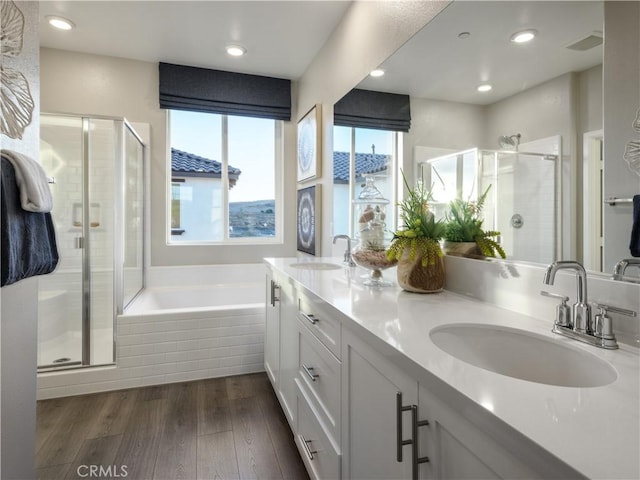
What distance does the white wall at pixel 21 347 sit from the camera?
1.11 metres

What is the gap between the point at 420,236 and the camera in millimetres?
1381

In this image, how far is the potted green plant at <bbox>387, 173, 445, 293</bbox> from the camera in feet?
4.44

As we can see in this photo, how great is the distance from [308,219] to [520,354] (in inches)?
92.2

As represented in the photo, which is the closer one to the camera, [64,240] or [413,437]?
[413,437]

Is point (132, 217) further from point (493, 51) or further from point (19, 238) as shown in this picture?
point (493, 51)

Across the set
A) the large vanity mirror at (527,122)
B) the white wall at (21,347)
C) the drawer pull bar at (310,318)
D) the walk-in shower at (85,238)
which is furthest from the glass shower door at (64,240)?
the large vanity mirror at (527,122)

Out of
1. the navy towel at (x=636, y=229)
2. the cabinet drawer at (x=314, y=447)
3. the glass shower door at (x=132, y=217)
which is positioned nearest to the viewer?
the navy towel at (x=636, y=229)

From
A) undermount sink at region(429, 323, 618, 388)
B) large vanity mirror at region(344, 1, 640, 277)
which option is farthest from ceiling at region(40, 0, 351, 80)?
undermount sink at region(429, 323, 618, 388)

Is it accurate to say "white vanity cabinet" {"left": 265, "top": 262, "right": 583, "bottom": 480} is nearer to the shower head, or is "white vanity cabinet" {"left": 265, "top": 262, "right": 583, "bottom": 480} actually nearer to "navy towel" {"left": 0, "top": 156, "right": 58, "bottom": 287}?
the shower head

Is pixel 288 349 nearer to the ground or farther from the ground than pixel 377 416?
nearer to the ground

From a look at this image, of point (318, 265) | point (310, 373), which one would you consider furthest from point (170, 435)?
point (318, 265)

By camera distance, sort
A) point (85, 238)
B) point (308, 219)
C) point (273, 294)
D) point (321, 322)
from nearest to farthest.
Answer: point (321, 322) < point (273, 294) < point (85, 238) < point (308, 219)

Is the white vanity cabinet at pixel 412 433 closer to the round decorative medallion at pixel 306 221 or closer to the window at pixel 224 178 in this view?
the round decorative medallion at pixel 306 221

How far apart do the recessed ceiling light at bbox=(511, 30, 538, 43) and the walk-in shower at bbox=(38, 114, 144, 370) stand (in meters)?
2.40
